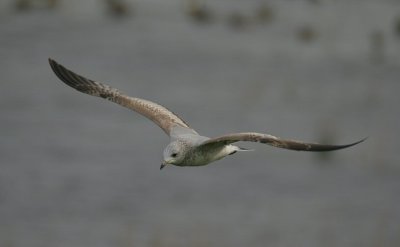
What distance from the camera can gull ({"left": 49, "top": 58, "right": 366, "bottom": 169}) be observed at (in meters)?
10.6

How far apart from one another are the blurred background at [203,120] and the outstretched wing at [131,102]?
482 cm

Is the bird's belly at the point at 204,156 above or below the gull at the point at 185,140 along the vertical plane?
below

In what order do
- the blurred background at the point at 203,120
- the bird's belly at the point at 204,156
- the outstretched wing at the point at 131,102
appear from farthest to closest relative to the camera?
the blurred background at the point at 203,120
the outstretched wing at the point at 131,102
the bird's belly at the point at 204,156

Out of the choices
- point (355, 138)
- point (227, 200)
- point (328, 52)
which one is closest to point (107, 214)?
point (227, 200)

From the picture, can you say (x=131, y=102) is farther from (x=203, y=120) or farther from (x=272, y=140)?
(x=203, y=120)

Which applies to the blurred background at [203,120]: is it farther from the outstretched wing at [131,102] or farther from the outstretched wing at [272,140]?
the outstretched wing at [272,140]

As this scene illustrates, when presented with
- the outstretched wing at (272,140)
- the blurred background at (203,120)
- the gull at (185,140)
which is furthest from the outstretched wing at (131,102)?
the blurred background at (203,120)

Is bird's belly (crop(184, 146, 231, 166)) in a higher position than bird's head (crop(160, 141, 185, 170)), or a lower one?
lower

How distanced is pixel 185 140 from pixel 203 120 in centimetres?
1146

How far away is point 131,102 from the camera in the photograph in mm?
13141

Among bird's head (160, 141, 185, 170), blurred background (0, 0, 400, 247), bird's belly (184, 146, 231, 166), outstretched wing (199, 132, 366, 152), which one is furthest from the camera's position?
blurred background (0, 0, 400, 247)

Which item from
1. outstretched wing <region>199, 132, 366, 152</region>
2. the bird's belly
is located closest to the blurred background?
the bird's belly

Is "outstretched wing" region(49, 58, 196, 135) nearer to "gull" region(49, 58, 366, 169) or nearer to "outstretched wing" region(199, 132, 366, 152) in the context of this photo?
"gull" region(49, 58, 366, 169)

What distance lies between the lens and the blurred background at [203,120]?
19.4 meters
